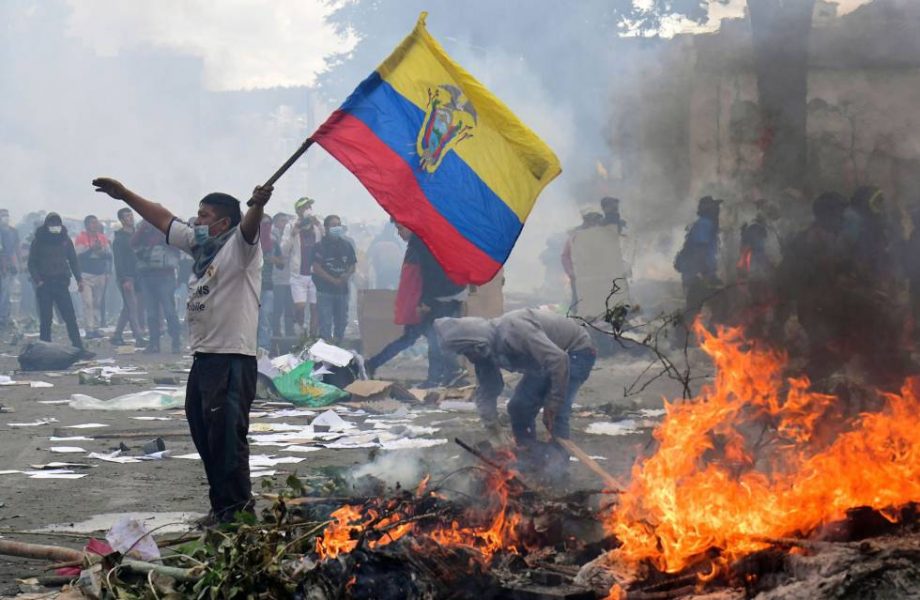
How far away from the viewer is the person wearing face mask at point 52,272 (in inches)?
723

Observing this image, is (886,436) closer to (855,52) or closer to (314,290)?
(855,52)

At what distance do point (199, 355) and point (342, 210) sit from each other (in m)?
51.9

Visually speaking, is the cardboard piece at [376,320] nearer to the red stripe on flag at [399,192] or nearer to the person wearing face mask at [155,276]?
A: the person wearing face mask at [155,276]

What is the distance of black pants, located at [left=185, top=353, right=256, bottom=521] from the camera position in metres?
6.19

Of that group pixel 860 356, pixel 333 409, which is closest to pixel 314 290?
pixel 333 409

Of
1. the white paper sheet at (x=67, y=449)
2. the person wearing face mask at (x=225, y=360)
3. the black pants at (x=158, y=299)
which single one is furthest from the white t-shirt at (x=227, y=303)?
the black pants at (x=158, y=299)

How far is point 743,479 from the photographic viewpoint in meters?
5.58

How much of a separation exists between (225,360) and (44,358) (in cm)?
1164

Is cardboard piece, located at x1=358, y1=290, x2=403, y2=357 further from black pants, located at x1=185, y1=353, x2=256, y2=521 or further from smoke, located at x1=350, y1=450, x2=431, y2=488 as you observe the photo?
black pants, located at x1=185, y1=353, x2=256, y2=521

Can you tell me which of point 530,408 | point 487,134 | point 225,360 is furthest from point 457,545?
point 530,408

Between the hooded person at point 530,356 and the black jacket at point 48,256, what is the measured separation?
1172 cm

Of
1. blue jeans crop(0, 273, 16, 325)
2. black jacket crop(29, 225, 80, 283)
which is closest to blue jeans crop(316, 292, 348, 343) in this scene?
black jacket crop(29, 225, 80, 283)

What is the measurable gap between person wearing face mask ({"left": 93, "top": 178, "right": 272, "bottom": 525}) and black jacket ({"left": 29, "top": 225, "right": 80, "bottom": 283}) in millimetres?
13121

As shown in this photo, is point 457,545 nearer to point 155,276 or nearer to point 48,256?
point 48,256
